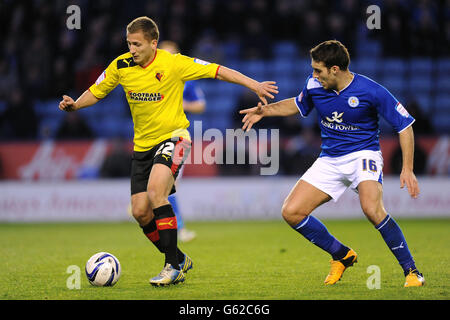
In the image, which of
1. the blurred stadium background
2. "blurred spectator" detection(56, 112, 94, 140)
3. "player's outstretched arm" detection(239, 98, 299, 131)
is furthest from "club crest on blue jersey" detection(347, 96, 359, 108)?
"blurred spectator" detection(56, 112, 94, 140)

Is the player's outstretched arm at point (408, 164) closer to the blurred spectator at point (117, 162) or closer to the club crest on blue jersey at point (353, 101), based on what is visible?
the club crest on blue jersey at point (353, 101)

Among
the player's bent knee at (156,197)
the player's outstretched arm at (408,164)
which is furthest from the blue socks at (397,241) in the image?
the player's bent knee at (156,197)

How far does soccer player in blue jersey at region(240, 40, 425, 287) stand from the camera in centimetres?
559

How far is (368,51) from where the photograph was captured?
1700cm

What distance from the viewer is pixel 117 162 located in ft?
45.4

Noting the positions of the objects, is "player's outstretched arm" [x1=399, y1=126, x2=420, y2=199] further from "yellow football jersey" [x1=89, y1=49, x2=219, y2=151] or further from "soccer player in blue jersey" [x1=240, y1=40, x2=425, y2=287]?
"yellow football jersey" [x1=89, y1=49, x2=219, y2=151]

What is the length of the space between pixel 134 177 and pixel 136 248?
9.82ft

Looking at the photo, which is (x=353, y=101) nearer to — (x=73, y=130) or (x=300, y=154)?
(x=300, y=154)

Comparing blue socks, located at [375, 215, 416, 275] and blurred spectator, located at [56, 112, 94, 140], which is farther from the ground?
blurred spectator, located at [56, 112, 94, 140]

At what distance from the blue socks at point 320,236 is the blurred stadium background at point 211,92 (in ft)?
23.9

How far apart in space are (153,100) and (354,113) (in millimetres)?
1770

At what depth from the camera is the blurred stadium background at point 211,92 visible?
13.5m

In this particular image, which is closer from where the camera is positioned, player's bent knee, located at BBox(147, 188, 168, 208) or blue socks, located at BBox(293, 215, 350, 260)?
player's bent knee, located at BBox(147, 188, 168, 208)

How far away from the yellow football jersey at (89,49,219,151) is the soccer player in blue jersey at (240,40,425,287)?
65 centimetres
